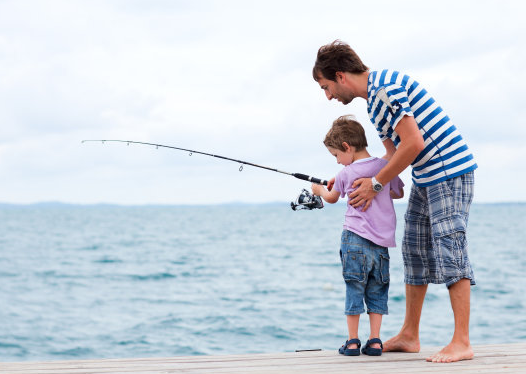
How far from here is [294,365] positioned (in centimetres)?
303

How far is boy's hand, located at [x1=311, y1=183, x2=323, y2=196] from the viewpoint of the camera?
3279mm

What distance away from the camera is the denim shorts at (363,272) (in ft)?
10.2

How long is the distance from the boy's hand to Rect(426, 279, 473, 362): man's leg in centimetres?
77

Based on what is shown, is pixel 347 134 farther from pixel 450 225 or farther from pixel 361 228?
pixel 450 225

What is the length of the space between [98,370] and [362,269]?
1292mm

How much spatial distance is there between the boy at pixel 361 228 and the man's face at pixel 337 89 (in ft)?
0.35

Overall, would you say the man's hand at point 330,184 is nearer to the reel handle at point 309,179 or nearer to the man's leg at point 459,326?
the reel handle at point 309,179

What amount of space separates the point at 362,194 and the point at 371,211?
0.12 meters

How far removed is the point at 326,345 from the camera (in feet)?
34.3

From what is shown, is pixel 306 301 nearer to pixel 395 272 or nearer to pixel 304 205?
pixel 395 272

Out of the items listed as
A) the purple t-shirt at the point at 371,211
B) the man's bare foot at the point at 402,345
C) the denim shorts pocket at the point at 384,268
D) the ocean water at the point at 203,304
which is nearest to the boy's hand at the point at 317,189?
the purple t-shirt at the point at 371,211

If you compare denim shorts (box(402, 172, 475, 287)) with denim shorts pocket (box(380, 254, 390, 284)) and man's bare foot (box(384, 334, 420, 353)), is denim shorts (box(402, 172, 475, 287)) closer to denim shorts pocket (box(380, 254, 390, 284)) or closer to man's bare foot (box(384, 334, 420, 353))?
denim shorts pocket (box(380, 254, 390, 284))

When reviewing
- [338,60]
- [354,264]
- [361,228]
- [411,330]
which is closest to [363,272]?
[354,264]

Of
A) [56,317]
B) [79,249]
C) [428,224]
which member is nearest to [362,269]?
[428,224]
